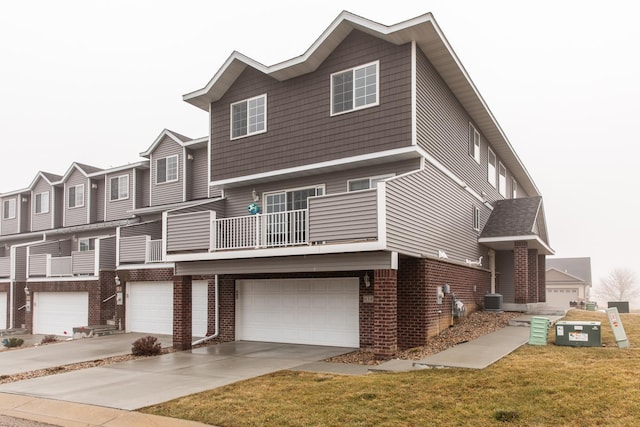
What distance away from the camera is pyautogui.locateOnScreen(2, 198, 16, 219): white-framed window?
110 feet

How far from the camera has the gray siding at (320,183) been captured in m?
14.3

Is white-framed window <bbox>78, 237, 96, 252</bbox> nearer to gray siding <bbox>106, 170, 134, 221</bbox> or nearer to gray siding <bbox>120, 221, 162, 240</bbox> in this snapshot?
gray siding <bbox>106, 170, 134, 221</bbox>

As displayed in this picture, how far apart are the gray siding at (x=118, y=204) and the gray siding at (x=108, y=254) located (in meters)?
3.62

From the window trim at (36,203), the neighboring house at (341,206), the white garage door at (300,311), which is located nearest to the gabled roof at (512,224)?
the neighboring house at (341,206)

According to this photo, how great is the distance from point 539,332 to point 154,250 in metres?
15.0

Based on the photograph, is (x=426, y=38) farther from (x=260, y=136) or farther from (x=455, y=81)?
(x=260, y=136)

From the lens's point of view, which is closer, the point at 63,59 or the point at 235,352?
the point at 235,352

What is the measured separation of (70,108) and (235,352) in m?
66.4

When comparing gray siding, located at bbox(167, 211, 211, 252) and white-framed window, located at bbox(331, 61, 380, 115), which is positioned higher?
white-framed window, located at bbox(331, 61, 380, 115)

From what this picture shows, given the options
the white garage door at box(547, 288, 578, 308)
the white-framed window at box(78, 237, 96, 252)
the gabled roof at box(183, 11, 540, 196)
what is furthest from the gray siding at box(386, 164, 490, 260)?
the white garage door at box(547, 288, 578, 308)

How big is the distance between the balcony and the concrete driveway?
2.91 metres

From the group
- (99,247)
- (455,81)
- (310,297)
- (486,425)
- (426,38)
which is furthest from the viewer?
(99,247)

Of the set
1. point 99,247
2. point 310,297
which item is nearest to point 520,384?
point 310,297

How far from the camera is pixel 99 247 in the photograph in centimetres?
2211
